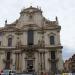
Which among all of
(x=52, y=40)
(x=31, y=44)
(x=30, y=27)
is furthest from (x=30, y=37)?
(x=52, y=40)


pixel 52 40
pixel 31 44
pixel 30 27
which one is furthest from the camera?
pixel 30 27

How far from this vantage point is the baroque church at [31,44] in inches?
1767

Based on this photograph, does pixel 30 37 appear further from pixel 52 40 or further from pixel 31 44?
pixel 52 40

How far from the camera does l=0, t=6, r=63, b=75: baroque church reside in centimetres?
4488

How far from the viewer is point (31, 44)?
47.0 m

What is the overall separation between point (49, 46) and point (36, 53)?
10.1 feet

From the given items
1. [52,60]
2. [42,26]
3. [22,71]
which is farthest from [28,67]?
[42,26]

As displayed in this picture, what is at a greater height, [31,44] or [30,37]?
[30,37]

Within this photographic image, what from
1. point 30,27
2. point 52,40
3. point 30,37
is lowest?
point 52,40

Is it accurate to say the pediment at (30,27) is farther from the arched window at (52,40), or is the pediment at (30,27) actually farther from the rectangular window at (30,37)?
the arched window at (52,40)

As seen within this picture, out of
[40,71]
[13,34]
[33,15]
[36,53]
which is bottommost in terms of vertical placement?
[40,71]

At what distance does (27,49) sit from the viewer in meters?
45.7

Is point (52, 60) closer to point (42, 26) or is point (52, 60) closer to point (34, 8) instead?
point (42, 26)

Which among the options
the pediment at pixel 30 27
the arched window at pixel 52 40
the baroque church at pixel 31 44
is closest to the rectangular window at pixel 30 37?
the baroque church at pixel 31 44
